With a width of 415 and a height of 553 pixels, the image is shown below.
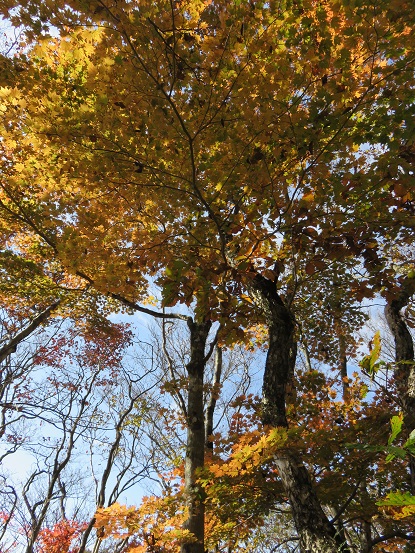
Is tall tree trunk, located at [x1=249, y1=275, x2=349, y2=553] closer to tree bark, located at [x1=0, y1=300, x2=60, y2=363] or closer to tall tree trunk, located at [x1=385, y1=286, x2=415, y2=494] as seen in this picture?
tall tree trunk, located at [x1=385, y1=286, x2=415, y2=494]

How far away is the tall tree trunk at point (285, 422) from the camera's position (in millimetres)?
3068

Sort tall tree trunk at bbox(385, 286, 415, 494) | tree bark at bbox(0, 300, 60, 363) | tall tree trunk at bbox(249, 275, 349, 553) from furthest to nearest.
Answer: tree bark at bbox(0, 300, 60, 363)
tall tree trunk at bbox(385, 286, 415, 494)
tall tree trunk at bbox(249, 275, 349, 553)

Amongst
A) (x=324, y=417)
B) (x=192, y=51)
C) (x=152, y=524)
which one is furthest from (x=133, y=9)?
(x=324, y=417)

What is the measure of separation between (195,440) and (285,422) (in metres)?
2.08

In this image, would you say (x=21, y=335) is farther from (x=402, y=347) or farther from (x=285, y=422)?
(x=402, y=347)

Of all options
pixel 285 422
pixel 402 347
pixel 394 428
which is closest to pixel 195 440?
pixel 285 422

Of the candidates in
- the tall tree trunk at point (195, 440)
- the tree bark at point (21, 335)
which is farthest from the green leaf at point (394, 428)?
the tree bark at point (21, 335)

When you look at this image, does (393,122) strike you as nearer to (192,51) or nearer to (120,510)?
(192,51)

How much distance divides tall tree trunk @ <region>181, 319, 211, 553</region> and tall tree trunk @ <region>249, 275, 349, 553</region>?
1.46 m

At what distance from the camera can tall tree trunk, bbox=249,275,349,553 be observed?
3068mm

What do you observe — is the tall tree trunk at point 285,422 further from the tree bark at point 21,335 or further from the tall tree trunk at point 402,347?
the tree bark at point 21,335

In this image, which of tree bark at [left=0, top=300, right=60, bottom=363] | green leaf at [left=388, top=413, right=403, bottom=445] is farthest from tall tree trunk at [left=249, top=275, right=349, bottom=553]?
tree bark at [left=0, top=300, right=60, bottom=363]

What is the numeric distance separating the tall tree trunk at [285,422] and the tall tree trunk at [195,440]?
146cm

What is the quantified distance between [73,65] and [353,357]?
883cm
